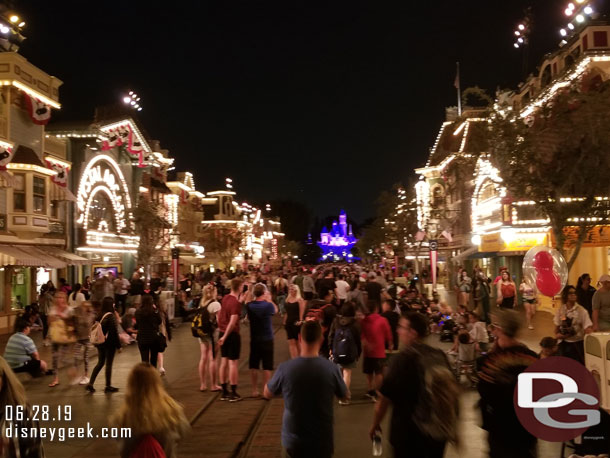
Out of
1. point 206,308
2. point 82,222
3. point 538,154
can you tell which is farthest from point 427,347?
point 82,222

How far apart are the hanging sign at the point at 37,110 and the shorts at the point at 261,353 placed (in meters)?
18.0

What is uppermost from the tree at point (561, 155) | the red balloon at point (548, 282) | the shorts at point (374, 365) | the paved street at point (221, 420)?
the tree at point (561, 155)

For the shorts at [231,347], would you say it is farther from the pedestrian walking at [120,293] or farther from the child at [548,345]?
the pedestrian walking at [120,293]

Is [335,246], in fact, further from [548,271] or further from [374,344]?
[374,344]

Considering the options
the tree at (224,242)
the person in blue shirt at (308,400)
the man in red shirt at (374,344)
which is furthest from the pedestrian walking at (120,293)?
the tree at (224,242)

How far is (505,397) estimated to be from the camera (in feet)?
15.0

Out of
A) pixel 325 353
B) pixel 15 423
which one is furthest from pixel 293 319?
pixel 15 423

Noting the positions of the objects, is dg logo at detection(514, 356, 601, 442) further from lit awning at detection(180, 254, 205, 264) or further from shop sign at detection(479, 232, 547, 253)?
lit awning at detection(180, 254, 205, 264)

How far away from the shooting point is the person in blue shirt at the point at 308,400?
446cm

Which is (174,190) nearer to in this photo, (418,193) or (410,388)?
(418,193)

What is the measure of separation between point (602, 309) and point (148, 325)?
25.6 ft

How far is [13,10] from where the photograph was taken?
25.2 metres

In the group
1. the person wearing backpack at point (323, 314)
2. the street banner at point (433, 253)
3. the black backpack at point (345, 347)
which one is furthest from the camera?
the street banner at point (433, 253)

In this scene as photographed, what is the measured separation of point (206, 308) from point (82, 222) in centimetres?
2275
